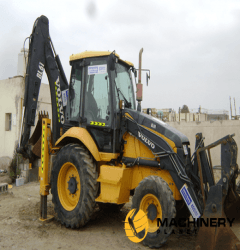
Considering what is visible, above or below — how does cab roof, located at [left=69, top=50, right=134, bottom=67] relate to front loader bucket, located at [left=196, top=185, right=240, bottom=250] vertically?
above

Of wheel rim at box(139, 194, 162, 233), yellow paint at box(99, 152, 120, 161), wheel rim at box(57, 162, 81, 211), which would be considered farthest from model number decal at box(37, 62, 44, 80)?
wheel rim at box(139, 194, 162, 233)

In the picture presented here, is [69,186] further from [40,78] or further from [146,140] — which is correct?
[40,78]

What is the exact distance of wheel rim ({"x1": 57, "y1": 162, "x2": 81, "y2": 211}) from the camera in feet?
15.4

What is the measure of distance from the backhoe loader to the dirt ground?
0.81 feet

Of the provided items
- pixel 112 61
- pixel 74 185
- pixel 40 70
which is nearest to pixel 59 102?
pixel 40 70

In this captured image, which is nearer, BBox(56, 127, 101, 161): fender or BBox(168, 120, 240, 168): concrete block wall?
BBox(56, 127, 101, 161): fender

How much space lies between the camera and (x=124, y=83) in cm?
509

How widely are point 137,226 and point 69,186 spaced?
61.7 inches

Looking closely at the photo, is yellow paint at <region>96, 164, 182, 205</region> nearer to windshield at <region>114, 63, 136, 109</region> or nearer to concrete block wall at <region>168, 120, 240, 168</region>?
windshield at <region>114, 63, 136, 109</region>

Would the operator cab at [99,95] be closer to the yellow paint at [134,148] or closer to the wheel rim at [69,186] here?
the yellow paint at [134,148]

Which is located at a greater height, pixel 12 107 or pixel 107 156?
pixel 12 107

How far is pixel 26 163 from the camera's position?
974 cm

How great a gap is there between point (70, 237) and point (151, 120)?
2394 mm

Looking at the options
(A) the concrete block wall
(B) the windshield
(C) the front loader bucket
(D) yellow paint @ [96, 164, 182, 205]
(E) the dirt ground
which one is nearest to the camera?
(C) the front loader bucket
